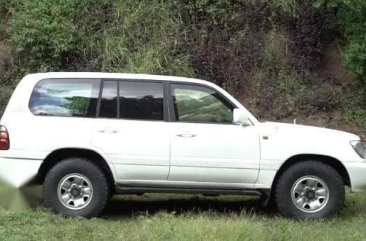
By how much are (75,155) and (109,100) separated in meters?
0.76

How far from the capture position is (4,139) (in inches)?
293

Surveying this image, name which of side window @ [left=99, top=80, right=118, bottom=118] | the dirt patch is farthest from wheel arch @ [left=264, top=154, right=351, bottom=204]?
the dirt patch

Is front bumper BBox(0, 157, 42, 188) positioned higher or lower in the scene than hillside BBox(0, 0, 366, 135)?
lower

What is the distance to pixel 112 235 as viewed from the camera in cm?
663

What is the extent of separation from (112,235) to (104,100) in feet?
5.84

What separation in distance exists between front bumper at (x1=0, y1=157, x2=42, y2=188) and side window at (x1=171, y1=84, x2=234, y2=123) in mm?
1769

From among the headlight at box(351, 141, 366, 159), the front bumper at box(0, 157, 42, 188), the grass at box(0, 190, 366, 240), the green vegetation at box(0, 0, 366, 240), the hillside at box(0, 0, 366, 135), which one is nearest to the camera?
the grass at box(0, 190, 366, 240)

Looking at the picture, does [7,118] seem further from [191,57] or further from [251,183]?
[191,57]

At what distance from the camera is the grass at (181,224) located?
640 cm

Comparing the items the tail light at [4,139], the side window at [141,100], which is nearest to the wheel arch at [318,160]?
the side window at [141,100]

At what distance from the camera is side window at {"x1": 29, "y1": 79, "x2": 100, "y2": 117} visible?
25.0 ft

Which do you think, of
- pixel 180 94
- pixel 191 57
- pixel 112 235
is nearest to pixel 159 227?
pixel 112 235

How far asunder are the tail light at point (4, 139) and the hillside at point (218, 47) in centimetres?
566

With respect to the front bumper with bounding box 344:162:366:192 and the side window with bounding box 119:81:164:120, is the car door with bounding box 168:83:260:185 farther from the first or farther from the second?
the front bumper with bounding box 344:162:366:192
